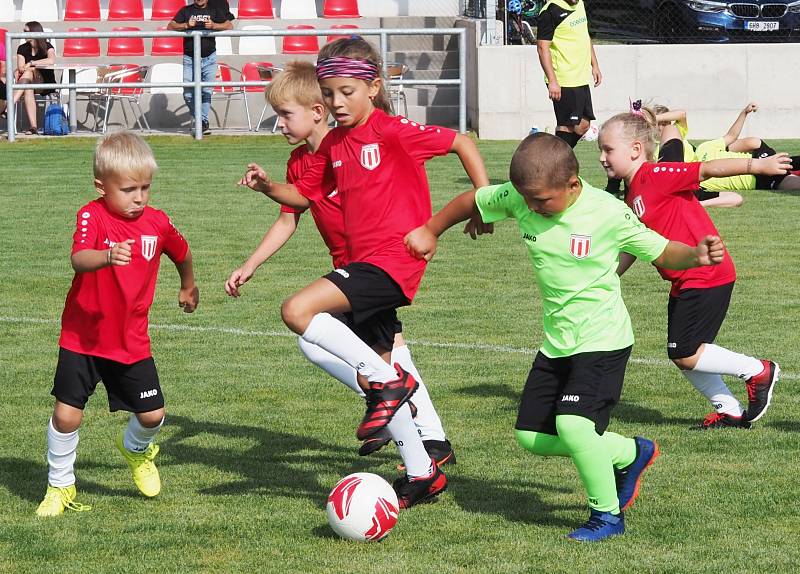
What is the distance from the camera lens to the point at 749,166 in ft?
19.4

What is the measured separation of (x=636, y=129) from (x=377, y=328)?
5.47 ft

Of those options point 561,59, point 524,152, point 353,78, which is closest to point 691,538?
point 524,152

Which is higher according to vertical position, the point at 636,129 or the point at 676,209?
the point at 636,129

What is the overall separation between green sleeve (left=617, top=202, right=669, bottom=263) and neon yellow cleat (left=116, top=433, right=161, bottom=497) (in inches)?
86.0

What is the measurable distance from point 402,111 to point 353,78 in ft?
52.9

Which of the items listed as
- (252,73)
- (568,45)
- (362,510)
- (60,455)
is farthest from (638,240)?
(252,73)

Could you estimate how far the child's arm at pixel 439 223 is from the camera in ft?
17.4

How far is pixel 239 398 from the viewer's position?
758 centimetres

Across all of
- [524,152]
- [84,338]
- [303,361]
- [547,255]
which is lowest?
[303,361]

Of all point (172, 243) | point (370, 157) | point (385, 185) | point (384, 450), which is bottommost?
point (384, 450)

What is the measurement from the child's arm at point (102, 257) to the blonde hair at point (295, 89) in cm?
109

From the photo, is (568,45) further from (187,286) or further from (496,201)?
(496,201)

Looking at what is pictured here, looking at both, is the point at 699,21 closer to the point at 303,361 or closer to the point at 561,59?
the point at 561,59

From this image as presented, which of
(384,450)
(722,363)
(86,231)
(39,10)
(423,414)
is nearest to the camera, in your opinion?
(86,231)
